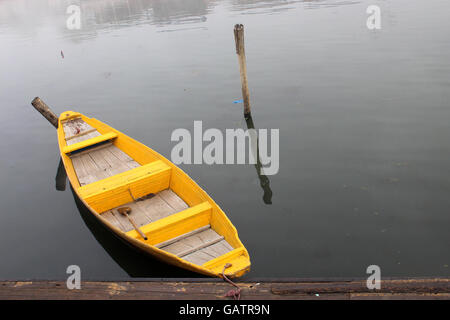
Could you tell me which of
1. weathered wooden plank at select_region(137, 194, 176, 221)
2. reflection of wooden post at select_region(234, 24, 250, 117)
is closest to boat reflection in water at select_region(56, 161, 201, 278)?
weathered wooden plank at select_region(137, 194, 176, 221)

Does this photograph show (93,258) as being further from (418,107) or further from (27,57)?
(27,57)

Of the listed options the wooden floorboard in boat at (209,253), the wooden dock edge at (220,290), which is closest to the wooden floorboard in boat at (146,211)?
the wooden floorboard in boat at (209,253)

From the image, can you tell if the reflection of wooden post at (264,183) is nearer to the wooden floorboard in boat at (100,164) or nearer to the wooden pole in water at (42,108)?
the wooden floorboard in boat at (100,164)

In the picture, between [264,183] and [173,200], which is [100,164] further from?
[264,183]

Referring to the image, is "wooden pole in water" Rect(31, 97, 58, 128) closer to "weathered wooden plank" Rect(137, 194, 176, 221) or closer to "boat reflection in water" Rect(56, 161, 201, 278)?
"boat reflection in water" Rect(56, 161, 201, 278)

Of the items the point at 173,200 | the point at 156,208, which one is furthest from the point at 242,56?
the point at 156,208

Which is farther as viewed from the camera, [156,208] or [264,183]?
[264,183]

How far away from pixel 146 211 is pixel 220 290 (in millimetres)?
4233

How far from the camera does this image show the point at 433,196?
394 inches

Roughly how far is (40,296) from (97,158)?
277 inches

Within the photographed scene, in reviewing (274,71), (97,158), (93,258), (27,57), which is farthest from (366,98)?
(27,57)

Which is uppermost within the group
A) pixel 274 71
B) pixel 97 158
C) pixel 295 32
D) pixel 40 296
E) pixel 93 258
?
pixel 295 32

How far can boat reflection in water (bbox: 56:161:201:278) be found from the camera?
855cm

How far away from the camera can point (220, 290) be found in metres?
6.29
